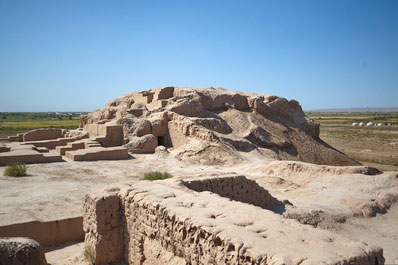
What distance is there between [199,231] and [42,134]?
54.2 ft

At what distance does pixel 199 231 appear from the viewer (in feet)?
11.3

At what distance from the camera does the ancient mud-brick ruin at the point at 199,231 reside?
285 cm

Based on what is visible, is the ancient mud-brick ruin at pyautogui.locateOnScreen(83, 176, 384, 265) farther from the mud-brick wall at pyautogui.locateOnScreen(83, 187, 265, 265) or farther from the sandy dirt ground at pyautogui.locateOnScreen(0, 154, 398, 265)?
the sandy dirt ground at pyautogui.locateOnScreen(0, 154, 398, 265)

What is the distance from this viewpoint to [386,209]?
8.02 m

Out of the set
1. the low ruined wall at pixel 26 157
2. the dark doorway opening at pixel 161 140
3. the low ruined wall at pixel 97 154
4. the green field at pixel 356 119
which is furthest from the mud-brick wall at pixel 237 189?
the green field at pixel 356 119

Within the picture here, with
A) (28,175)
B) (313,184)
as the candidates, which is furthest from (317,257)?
(28,175)

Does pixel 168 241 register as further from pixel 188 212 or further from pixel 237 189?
pixel 237 189

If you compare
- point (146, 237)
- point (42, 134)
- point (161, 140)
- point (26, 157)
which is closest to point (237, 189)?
point (146, 237)

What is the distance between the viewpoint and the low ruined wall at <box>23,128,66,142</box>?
673 inches

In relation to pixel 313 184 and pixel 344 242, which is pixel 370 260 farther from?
pixel 313 184

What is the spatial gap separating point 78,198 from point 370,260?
21.1 ft

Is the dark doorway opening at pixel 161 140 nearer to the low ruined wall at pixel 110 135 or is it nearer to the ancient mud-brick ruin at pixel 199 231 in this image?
the low ruined wall at pixel 110 135

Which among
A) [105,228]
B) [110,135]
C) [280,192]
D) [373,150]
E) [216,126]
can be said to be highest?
[216,126]

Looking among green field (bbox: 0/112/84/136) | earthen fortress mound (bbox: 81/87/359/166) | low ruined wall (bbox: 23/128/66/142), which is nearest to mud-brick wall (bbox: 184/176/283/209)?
earthen fortress mound (bbox: 81/87/359/166)
